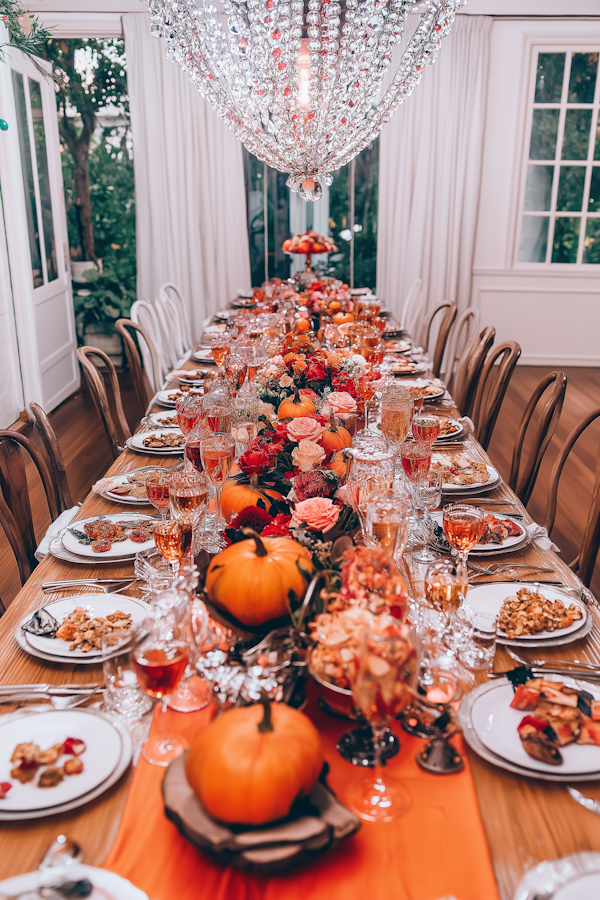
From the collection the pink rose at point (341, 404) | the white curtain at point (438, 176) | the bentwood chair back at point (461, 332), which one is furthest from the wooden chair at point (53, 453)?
the white curtain at point (438, 176)

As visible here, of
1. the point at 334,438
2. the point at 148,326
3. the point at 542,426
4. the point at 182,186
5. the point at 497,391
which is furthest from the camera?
the point at 182,186

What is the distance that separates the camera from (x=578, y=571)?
2027 millimetres

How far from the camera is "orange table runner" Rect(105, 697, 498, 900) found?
2.60 feet

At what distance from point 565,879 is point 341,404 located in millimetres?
1254

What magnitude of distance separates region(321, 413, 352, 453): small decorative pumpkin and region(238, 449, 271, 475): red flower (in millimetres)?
188

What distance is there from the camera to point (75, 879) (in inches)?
29.3

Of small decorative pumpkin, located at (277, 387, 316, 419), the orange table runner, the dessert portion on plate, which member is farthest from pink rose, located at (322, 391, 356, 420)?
the orange table runner

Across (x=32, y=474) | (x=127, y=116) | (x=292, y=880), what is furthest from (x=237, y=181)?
(x=292, y=880)

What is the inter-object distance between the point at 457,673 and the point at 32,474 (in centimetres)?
361

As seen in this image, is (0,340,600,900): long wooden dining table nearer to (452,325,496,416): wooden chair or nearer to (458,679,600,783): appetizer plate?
(458,679,600,783): appetizer plate

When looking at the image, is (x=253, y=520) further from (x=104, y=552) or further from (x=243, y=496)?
(x=104, y=552)

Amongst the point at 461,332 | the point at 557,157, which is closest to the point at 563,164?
the point at 557,157

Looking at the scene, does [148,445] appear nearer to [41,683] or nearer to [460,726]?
[41,683]

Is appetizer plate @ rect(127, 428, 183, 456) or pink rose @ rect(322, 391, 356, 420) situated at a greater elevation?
pink rose @ rect(322, 391, 356, 420)
